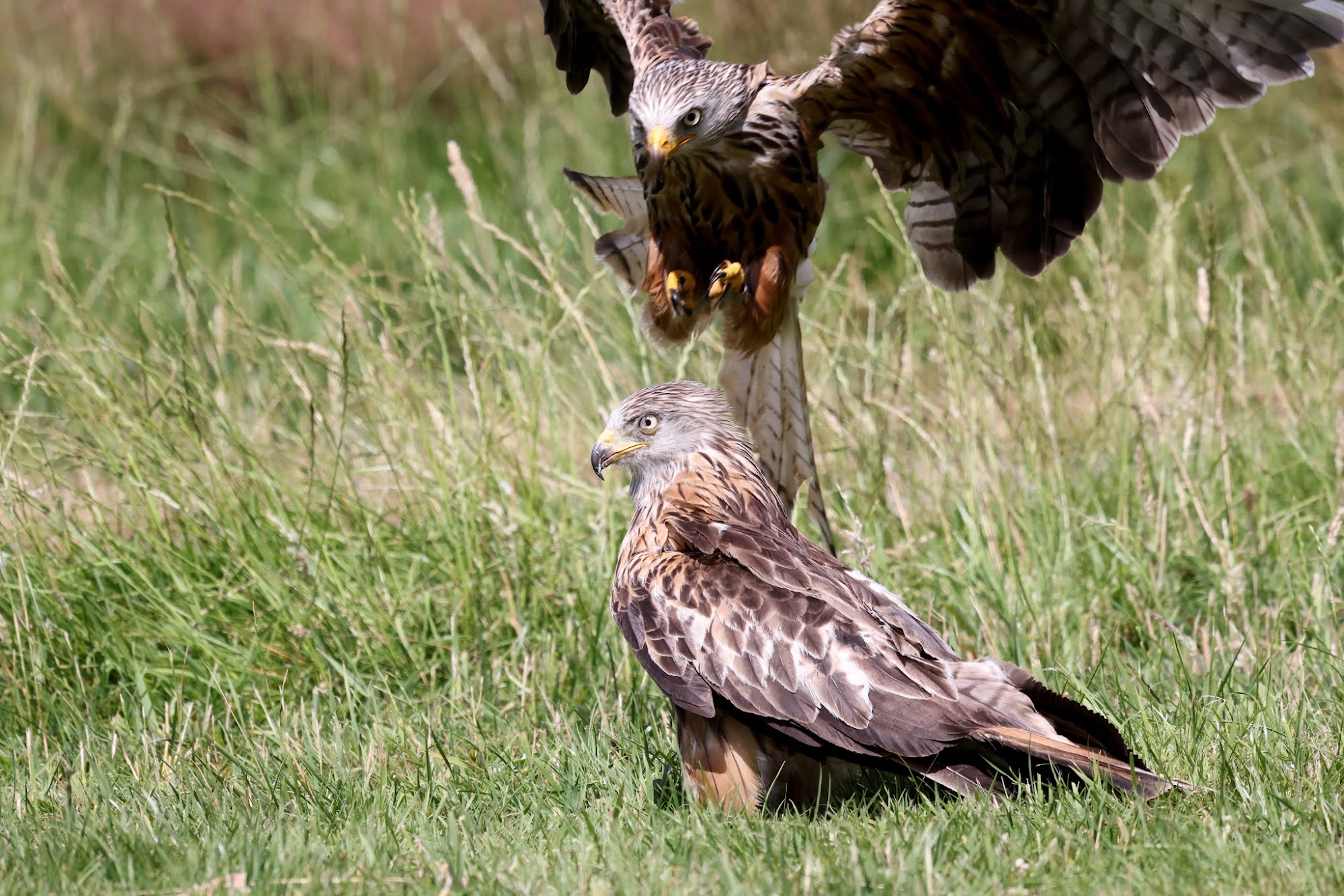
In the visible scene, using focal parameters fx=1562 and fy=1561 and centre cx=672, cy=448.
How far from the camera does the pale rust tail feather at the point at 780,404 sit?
16.5 feet

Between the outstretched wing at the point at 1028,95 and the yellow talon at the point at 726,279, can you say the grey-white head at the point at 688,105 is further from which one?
the yellow talon at the point at 726,279

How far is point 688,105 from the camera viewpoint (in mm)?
4664

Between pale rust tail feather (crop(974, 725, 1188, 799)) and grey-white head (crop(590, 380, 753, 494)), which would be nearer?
pale rust tail feather (crop(974, 725, 1188, 799))

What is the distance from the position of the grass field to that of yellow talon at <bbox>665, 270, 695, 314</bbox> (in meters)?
0.35

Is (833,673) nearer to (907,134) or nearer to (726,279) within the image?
(726,279)

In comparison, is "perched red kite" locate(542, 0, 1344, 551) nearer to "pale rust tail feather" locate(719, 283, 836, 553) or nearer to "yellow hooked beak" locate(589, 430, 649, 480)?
"pale rust tail feather" locate(719, 283, 836, 553)

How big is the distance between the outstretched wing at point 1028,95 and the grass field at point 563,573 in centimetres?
51

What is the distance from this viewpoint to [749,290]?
16.5 feet

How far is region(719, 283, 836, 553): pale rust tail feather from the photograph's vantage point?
504cm

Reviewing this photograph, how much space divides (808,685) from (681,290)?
175cm

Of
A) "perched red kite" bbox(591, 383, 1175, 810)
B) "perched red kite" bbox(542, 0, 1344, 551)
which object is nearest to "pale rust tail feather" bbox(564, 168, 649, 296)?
"perched red kite" bbox(542, 0, 1344, 551)

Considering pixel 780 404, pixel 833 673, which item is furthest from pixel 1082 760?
pixel 780 404

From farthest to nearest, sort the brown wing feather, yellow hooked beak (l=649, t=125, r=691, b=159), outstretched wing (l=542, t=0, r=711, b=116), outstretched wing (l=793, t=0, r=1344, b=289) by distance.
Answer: outstretched wing (l=542, t=0, r=711, b=116), yellow hooked beak (l=649, t=125, r=691, b=159), outstretched wing (l=793, t=0, r=1344, b=289), the brown wing feather

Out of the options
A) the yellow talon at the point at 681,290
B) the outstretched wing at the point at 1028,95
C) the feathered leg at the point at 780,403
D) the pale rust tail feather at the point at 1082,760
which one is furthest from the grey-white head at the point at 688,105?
the pale rust tail feather at the point at 1082,760
